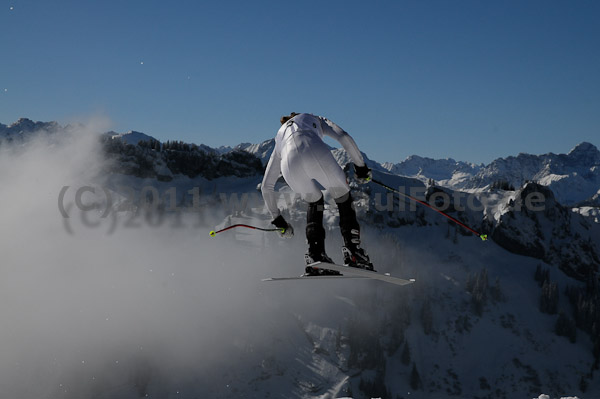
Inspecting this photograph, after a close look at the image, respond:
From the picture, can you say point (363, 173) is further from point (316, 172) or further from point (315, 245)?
point (315, 245)

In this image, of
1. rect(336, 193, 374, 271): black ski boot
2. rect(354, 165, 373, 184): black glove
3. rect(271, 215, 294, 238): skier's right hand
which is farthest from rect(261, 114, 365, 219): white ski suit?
rect(271, 215, 294, 238): skier's right hand


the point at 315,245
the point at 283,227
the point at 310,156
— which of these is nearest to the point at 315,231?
the point at 315,245

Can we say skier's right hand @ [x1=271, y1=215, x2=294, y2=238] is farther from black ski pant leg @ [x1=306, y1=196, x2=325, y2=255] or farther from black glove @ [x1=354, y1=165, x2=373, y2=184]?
black glove @ [x1=354, y1=165, x2=373, y2=184]

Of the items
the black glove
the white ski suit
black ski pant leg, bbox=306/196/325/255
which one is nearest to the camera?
the white ski suit

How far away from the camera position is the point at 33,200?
647 ft

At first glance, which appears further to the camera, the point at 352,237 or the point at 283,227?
the point at 283,227

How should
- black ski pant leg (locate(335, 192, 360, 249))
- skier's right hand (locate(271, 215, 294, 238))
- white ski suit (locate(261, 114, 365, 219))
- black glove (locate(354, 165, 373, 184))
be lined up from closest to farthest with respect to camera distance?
white ski suit (locate(261, 114, 365, 219))
black ski pant leg (locate(335, 192, 360, 249))
black glove (locate(354, 165, 373, 184))
skier's right hand (locate(271, 215, 294, 238))

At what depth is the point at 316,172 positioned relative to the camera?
975cm

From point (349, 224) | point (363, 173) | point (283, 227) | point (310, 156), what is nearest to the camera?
point (310, 156)

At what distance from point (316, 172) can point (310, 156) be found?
36 cm

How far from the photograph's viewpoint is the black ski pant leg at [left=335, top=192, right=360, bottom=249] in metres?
10.3

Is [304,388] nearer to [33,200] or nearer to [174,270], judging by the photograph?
[174,270]

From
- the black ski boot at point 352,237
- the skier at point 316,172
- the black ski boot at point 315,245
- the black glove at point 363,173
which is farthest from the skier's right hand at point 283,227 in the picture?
the black glove at point 363,173

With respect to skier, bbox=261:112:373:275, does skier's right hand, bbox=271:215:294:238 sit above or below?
below
